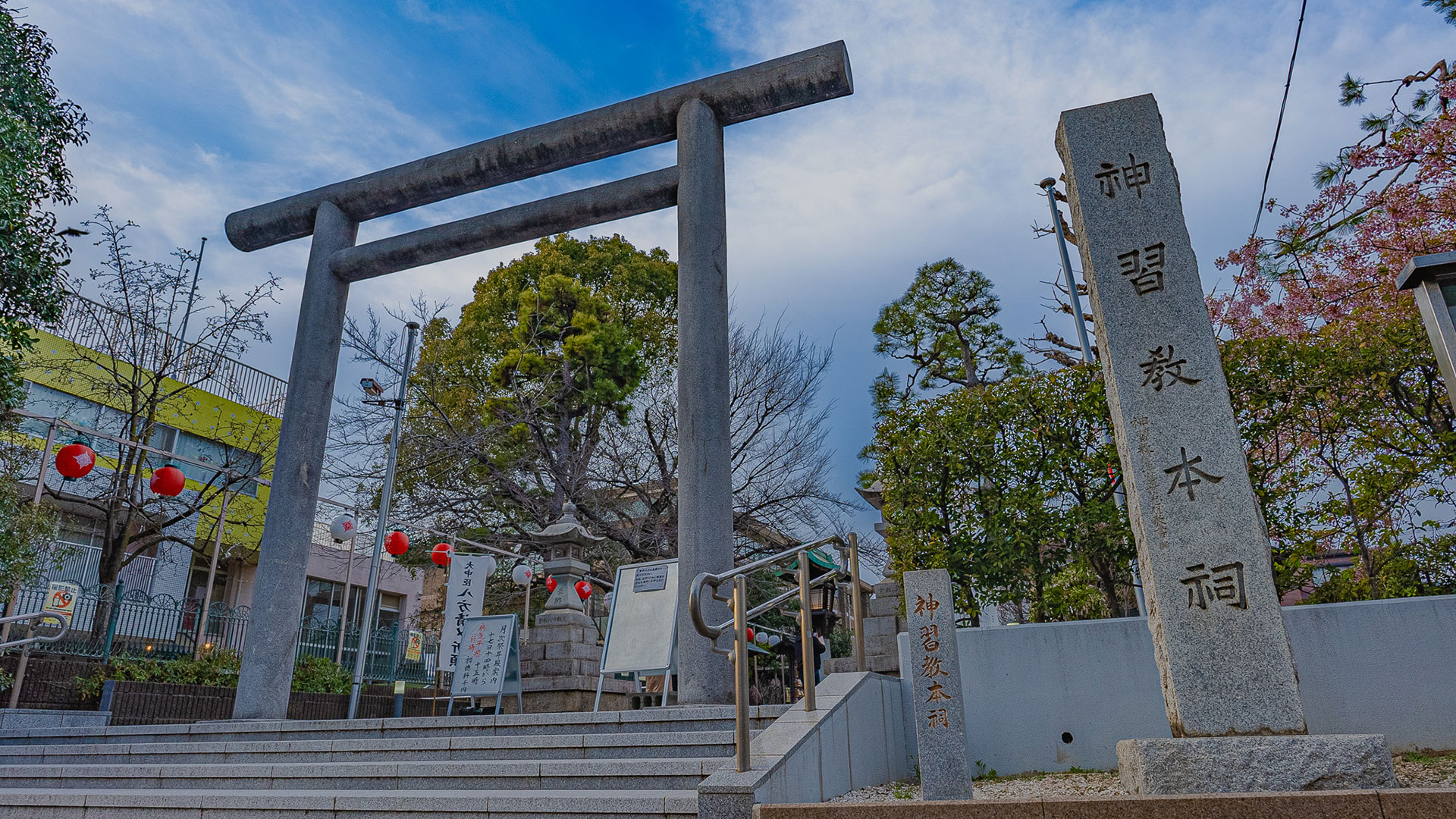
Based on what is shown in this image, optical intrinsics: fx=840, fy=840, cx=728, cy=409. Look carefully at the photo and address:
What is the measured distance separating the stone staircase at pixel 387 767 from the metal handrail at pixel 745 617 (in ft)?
1.51

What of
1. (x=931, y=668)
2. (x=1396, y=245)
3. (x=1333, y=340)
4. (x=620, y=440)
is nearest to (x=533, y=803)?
(x=931, y=668)

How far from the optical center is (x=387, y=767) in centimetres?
500

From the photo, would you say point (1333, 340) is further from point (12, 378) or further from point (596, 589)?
point (12, 378)

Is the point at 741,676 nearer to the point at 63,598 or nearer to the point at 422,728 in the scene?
the point at 422,728

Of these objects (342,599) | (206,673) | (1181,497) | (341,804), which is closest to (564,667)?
(341,804)

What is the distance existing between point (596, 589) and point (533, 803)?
9.92 meters

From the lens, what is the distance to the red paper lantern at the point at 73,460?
831 cm

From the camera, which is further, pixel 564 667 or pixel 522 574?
pixel 522 574

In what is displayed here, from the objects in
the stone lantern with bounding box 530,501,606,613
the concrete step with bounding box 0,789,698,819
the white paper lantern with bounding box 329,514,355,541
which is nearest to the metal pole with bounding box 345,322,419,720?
the white paper lantern with bounding box 329,514,355,541

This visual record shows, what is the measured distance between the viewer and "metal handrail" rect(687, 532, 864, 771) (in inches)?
156

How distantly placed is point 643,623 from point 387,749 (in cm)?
282

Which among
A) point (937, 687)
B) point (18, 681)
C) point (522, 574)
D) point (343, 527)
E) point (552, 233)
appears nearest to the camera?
point (937, 687)

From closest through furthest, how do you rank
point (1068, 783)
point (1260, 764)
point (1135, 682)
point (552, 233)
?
point (1260, 764) < point (1068, 783) < point (1135, 682) < point (552, 233)

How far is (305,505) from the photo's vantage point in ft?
26.8
